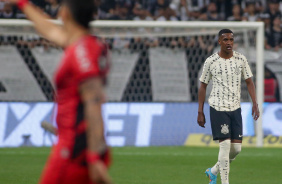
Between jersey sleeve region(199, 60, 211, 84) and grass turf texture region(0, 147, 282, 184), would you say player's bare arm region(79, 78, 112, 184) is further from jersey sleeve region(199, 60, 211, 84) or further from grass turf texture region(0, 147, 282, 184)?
grass turf texture region(0, 147, 282, 184)

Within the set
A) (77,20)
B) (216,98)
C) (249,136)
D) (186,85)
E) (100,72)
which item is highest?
(77,20)

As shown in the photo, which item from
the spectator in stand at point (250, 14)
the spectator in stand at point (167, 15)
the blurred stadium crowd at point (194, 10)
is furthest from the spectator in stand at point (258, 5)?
the spectator in stand at point (167, 15)

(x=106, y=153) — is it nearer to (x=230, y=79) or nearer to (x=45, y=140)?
(x=230, y=79)

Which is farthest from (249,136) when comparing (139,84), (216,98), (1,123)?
(216,98)

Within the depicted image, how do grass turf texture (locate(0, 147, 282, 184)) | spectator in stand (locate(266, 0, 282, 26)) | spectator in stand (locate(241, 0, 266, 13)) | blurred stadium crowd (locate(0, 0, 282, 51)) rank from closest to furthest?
grass turf texture (locate(0, 147, 282, 184)) → blurred stadium crowd (locate(0, 0, 282, 51)) → spectator in stand (locate(266, 0, 282, 26)) → spectator in stand (locate(241, 0, 266, 13))

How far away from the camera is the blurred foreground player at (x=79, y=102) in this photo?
3637mm

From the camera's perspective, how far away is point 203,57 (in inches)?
661

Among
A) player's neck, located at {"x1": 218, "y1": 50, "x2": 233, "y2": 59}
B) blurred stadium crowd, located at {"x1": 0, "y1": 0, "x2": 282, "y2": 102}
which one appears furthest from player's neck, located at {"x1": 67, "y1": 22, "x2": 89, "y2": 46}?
blurred stadium crowd, located at {"x1": 0, "y1": 0, "x2": 282, "y2": 102}

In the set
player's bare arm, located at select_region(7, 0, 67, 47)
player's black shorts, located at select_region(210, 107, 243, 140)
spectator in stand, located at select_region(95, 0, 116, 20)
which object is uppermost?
player's bare arm, located at select_region(7, 0, 67, 47)

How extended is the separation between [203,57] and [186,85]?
91 centimetres

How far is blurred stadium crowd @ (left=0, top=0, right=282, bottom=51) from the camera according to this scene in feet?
63.1

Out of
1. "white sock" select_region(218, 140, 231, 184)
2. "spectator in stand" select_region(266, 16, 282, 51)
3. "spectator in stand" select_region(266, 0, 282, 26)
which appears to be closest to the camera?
"white sock" select_region(218, 140, 231, 184)

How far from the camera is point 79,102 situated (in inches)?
152

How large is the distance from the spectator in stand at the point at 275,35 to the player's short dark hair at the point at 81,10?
590 inches
